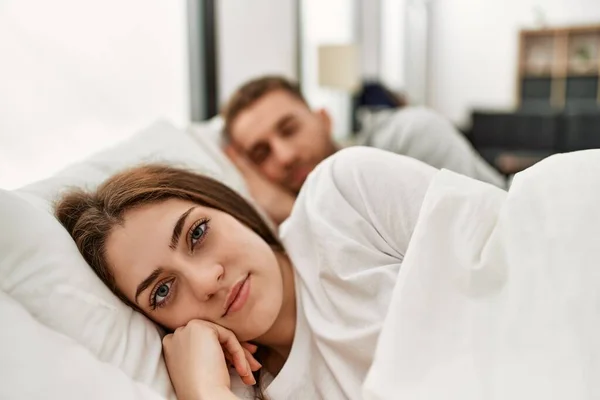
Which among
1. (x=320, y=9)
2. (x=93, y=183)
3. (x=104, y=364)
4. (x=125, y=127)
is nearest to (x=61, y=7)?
(x=125, y=127)

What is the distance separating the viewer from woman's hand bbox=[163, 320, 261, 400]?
2.61 ft

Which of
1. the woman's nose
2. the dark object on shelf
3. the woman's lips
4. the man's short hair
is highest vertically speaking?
the man's short hair

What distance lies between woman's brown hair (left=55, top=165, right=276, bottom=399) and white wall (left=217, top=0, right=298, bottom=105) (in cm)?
193

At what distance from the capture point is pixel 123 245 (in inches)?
34.9

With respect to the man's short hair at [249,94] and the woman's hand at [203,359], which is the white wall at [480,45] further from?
the woman's hand at [203,359]

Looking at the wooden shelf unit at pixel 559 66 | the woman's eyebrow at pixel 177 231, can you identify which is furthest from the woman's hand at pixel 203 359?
the wooden shelf unit at pixel 559 66

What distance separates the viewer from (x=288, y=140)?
69.4 inches

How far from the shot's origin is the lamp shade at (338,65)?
367 centimetres

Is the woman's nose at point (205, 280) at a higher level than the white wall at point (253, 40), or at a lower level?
lower

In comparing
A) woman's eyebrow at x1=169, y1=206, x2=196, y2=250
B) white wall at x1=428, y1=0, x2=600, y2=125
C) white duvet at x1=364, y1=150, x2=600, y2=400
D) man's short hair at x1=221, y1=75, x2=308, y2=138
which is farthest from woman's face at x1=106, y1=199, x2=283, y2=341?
white wall at x1=428, y1=0, x2=600, y2=125

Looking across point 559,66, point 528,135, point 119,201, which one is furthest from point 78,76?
point 559,66

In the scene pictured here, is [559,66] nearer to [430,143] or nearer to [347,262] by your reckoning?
[430,143]

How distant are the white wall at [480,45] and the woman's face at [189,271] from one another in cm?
686

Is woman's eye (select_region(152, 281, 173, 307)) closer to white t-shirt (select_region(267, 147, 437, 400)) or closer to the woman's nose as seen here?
the woman's nose
